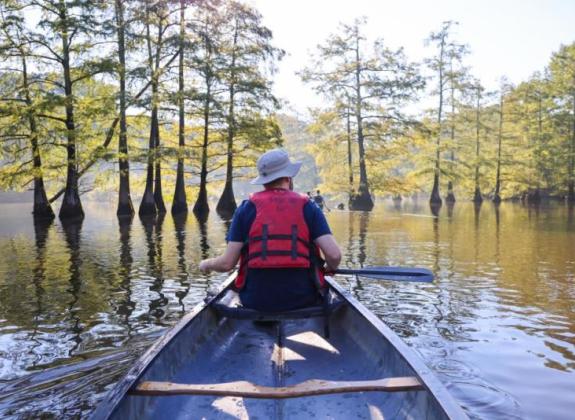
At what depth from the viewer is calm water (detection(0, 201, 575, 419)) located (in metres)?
4.36

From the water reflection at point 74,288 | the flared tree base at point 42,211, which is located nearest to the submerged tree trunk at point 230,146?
the flared tree base at point 42,211

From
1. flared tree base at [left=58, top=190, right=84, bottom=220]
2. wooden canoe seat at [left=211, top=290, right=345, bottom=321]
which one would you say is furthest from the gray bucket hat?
flared tree base at [left=58, top=190, right=84, bottom=220]

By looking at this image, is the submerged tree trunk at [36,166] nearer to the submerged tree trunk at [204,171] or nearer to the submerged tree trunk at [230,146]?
the submerged tree trunk at [204,171]

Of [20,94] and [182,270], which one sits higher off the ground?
[20,94]

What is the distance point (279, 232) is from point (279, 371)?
110 centimetres

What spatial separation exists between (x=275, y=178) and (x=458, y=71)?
4490cm

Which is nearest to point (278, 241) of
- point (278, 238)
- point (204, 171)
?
point (278, 238)

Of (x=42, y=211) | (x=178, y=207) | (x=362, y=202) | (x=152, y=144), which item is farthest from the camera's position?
(x=362, y=202)

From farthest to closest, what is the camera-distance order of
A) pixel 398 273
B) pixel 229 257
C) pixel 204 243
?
pixel 204 243
pixel 398 273
pixel 229 257

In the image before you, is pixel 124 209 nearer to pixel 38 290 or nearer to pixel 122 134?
pixel 122 134

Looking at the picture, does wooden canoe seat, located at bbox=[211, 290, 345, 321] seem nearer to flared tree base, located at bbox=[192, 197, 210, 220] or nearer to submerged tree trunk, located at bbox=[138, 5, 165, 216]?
submerged tree trunk, located at bbox=[138, 5, 165, 216]

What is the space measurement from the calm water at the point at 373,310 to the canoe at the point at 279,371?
98 centimetres

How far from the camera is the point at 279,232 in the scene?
4.14 meters

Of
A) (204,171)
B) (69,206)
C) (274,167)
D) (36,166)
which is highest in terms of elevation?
(36,166)
